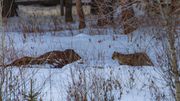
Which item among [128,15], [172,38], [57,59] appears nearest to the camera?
[172,38]

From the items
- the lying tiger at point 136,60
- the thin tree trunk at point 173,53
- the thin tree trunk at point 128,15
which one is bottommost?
the lying tiger at point 136,60

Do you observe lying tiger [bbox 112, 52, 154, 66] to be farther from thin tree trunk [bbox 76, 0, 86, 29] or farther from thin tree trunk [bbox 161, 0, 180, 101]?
thin tree trunk [bbox 76, 0, 86, 29]

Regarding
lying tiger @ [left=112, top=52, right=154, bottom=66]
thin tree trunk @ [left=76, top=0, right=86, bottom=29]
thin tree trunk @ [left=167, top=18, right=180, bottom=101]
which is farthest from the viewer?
thin tree trunk @ [left=76, top=0, right=86, bottom=29]

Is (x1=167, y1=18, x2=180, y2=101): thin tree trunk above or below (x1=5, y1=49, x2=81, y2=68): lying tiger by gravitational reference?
above

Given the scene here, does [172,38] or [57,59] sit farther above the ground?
[172,38]

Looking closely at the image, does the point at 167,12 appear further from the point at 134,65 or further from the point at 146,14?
the point at 134,65

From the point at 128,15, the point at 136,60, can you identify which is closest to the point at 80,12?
the point at 136,60

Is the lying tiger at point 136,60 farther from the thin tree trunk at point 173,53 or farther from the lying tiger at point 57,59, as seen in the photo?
the thin tree trunk at point 173,53

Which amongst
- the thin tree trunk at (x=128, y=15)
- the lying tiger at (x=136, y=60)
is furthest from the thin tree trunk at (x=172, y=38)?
the lying tiger at (x=136, y=60)

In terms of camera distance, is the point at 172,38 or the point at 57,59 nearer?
the point at 172,38

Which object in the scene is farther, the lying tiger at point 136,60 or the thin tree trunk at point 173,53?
the lying tiger at point 136,60

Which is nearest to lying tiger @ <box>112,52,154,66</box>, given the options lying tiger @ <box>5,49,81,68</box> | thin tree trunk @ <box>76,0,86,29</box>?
lying tiger @ <box>5,49,81,68</box>

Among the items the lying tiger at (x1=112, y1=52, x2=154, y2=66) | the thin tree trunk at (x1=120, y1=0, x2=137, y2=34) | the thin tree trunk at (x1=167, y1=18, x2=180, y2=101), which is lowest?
the lying tiger at (x1=112, y1=52, x2=154, y2=66)

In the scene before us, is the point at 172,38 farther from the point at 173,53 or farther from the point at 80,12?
the point at 80,12
